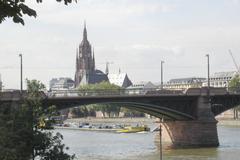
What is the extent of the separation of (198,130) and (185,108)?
394cm

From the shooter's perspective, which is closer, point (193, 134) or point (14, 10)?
point (14, 10)

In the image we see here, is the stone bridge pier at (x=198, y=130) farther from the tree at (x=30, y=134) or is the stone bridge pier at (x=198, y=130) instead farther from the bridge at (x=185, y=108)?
the tree at (x=30, y=134)

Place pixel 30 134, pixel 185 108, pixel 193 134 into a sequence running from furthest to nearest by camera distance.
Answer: pixel 185 108 < pixel 193 134 < pixel 30 134

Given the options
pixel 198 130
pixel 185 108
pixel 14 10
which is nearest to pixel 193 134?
pixel 198 130

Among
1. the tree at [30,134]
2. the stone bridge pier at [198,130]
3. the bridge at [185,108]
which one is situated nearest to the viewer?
the tree at [30,134]

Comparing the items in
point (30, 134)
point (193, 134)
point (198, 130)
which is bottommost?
point (193, 134)

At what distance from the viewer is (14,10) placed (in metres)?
7.89

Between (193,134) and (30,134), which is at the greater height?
(30,134)

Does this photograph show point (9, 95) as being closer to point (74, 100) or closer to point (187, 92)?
point (74, 100)

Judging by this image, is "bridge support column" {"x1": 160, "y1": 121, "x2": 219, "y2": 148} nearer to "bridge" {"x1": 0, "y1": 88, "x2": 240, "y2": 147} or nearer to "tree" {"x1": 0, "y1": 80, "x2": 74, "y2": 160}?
"bridge" {"x1": 0, "y1": 88, "x2": 240, "y2": 147}

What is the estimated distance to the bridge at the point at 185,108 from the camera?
73.8 meters

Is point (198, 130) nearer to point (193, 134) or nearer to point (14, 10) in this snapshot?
point (193, 134)

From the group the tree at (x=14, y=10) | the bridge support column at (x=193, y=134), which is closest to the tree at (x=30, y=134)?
the tree at (x=14, y=10)

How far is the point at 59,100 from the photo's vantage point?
2598 inches
